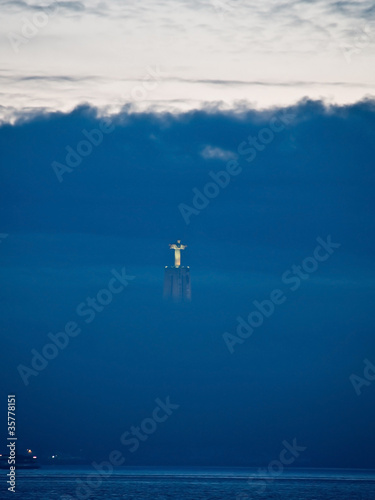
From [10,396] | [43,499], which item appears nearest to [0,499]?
[43,499]

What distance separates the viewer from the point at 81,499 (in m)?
194

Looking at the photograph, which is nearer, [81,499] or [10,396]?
[10,396]

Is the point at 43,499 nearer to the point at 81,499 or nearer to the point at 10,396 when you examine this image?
the point at 81,499

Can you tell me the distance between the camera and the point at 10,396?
439ft

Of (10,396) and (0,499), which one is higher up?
(10,396)

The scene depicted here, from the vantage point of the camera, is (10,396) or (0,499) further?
(0,499)

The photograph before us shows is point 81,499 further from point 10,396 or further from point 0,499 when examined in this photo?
point 10,396

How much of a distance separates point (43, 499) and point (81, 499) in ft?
25.4

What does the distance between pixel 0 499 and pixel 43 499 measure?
8683mm

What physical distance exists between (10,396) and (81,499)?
67.5 metres

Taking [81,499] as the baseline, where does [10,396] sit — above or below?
above

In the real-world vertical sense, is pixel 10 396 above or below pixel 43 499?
above

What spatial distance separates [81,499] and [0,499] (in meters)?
16.2

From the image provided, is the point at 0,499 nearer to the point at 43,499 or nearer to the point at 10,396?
the point at 43,499
